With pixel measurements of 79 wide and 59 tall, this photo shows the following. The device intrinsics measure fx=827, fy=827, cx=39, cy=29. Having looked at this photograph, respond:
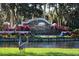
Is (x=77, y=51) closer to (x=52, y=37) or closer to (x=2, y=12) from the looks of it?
(x=52, y=37)

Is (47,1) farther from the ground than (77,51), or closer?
farther from the ground

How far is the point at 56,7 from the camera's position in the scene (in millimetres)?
14227

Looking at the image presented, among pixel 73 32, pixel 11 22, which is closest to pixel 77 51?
pixel 73 32

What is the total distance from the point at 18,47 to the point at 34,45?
11.0 inches

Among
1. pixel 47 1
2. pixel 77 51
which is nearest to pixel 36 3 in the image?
pixel 47 1

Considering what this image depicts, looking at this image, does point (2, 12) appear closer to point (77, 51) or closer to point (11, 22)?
point (11, 22)

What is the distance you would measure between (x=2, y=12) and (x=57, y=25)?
0.97 metres

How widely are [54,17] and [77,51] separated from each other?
71 cm

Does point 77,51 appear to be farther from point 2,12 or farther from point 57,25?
point 2,12

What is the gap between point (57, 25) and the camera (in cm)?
1426

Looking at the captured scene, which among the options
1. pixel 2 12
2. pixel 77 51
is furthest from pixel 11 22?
pixel 77 51

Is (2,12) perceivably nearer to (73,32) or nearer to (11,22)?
(11,22)

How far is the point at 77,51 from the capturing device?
560 inches

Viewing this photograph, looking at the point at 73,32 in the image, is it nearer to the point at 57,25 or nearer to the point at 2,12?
the point at 57,25
